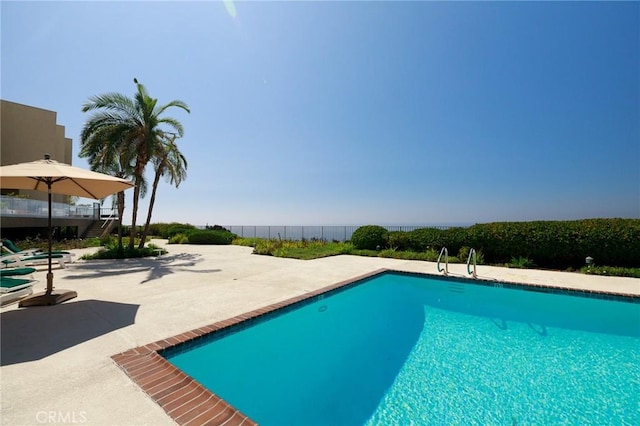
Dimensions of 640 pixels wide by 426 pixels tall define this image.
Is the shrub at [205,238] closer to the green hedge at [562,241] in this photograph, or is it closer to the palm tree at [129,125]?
the palm tree at [129,125]

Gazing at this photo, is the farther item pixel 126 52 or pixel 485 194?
pixel 485 194

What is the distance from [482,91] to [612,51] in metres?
4.98

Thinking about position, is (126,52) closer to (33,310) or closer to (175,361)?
(33,310)

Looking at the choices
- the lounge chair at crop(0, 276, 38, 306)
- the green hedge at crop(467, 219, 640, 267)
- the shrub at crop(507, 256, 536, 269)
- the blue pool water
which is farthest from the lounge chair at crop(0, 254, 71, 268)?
the shrub at crop(507, 256, 536, 269)

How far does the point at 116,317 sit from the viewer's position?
4.14 meters

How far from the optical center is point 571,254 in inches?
346

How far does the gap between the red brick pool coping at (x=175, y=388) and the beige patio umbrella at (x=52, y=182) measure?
3.23 metres

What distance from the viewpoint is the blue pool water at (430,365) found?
8.91 ft

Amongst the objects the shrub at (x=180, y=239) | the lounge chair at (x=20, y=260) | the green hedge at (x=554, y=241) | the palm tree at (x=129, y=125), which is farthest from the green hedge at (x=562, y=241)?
the shrub at (x=180, y=239)

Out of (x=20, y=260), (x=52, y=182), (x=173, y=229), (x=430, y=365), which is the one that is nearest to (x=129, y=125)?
(x=20, y=260)

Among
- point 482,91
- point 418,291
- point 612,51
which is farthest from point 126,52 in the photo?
point 612,51

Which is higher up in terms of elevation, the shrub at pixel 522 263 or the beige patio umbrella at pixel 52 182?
the beige patio umbrella at pixel 52 182

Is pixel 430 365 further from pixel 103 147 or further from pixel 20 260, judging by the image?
pixel 103 147

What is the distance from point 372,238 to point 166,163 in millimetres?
11297
